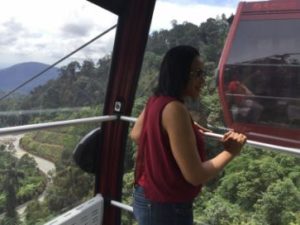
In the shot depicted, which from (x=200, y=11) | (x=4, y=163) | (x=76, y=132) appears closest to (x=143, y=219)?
(x=4, y=163)

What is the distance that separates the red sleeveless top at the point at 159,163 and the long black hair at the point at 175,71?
0.03 meters

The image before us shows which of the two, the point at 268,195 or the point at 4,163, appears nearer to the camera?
the point at 4,163

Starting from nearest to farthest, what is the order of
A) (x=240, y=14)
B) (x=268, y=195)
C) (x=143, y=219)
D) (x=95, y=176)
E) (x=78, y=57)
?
(x=143, y=219) → (x=268, y=195) → (x=78, y=57) → (x=95, y=176) → (x=240, y=14)

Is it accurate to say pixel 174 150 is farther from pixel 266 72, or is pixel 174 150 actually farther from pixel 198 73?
pixel 266 72

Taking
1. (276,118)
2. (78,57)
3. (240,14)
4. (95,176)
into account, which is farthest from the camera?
(276,118)

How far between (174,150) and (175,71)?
0.94ft

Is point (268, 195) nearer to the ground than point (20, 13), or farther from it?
nearer to the ground

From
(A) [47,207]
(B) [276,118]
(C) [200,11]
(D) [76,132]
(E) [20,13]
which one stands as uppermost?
(C) [200,11]

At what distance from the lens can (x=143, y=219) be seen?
5.59 ft

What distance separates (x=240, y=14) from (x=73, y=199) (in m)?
1.82

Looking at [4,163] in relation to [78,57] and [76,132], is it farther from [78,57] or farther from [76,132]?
[78,57]

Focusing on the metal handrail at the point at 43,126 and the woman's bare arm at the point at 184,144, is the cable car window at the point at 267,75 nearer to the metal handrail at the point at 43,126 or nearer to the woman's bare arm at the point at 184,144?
the metal handrail at the point at 43,126

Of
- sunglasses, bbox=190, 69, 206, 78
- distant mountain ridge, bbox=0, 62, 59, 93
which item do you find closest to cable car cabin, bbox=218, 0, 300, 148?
distant mountain ridge, bbox=0, 62, 59, 93

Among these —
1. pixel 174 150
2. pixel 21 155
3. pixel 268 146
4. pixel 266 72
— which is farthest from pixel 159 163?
pixel 266 72
